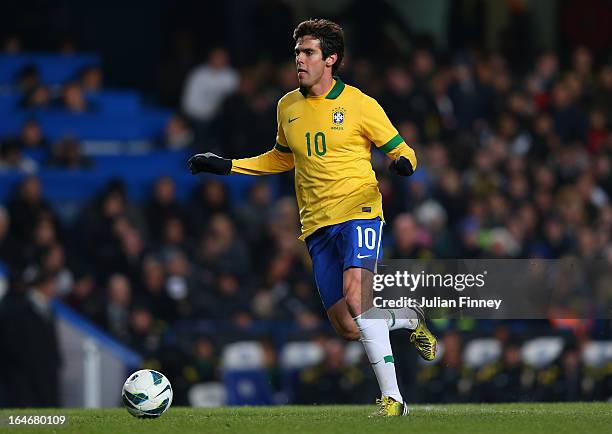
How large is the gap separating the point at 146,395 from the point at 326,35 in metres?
2.32

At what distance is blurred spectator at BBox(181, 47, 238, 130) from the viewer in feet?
56.7

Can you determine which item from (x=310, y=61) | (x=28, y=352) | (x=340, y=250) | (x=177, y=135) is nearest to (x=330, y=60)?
(x=310, y=61)

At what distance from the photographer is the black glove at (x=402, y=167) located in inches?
354

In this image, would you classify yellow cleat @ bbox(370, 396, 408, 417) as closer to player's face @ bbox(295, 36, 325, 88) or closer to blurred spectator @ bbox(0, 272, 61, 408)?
player's face @ bbox(295, 36, 325, 88)

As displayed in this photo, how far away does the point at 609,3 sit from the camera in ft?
75.9

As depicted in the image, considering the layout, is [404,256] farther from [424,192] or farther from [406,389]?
[424,192]

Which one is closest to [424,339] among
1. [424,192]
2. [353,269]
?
[353,269]

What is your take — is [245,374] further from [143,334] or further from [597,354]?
[597,354]

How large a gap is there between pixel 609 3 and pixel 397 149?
48.3 feet

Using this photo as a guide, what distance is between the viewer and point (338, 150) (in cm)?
920

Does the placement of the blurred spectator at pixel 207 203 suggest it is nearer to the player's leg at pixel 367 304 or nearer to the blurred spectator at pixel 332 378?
the blurred spectator at pixel 332 378

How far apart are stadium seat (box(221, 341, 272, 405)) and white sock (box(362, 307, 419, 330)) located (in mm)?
4497

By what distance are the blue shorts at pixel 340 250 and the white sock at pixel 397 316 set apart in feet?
0.81

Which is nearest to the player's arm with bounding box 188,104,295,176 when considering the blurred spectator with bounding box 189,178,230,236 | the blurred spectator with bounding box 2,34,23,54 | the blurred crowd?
the blurred crowd
